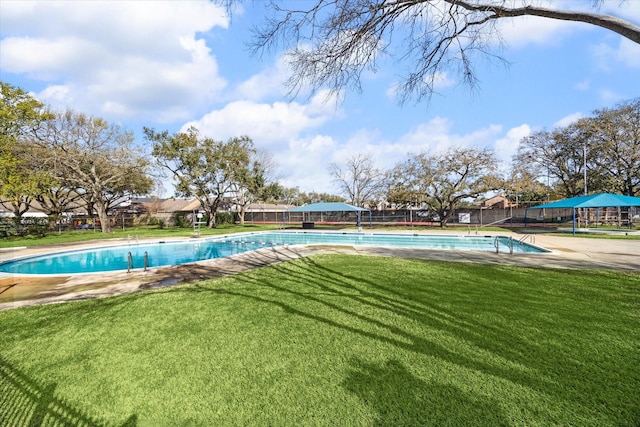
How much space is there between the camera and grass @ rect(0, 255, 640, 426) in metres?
2.18

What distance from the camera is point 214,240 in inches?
719

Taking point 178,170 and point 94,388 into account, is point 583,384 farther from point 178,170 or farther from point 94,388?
point 178,170

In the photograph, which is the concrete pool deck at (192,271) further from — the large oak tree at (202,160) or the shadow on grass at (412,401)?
the large oak tree at (202,160)

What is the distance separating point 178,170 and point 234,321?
22220mm

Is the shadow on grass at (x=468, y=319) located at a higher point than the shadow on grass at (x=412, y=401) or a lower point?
lower

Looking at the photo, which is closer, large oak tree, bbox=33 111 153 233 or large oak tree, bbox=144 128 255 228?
large oak tree, bbox=33 111 153 233

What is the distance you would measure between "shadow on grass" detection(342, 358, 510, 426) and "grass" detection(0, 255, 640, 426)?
1 cm

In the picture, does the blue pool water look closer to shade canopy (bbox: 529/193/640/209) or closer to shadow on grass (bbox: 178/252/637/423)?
shade canopy (bbox: 529/193/640/209)

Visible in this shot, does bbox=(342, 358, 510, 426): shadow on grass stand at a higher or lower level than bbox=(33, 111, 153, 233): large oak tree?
lower

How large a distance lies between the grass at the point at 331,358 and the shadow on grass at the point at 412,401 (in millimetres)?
10

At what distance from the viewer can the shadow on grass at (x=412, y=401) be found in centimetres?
204

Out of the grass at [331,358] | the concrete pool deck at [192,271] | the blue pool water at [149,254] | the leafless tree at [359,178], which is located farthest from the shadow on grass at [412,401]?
the leafless tree at [359,178]

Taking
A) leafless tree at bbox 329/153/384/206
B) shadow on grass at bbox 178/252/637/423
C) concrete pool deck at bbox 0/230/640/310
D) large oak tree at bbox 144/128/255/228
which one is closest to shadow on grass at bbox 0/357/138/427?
shadow on grass at bbox 178/252/637/423

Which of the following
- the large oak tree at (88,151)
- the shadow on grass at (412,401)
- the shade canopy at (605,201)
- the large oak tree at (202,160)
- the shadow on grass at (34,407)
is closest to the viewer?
the shadow on grass at (412,401)
